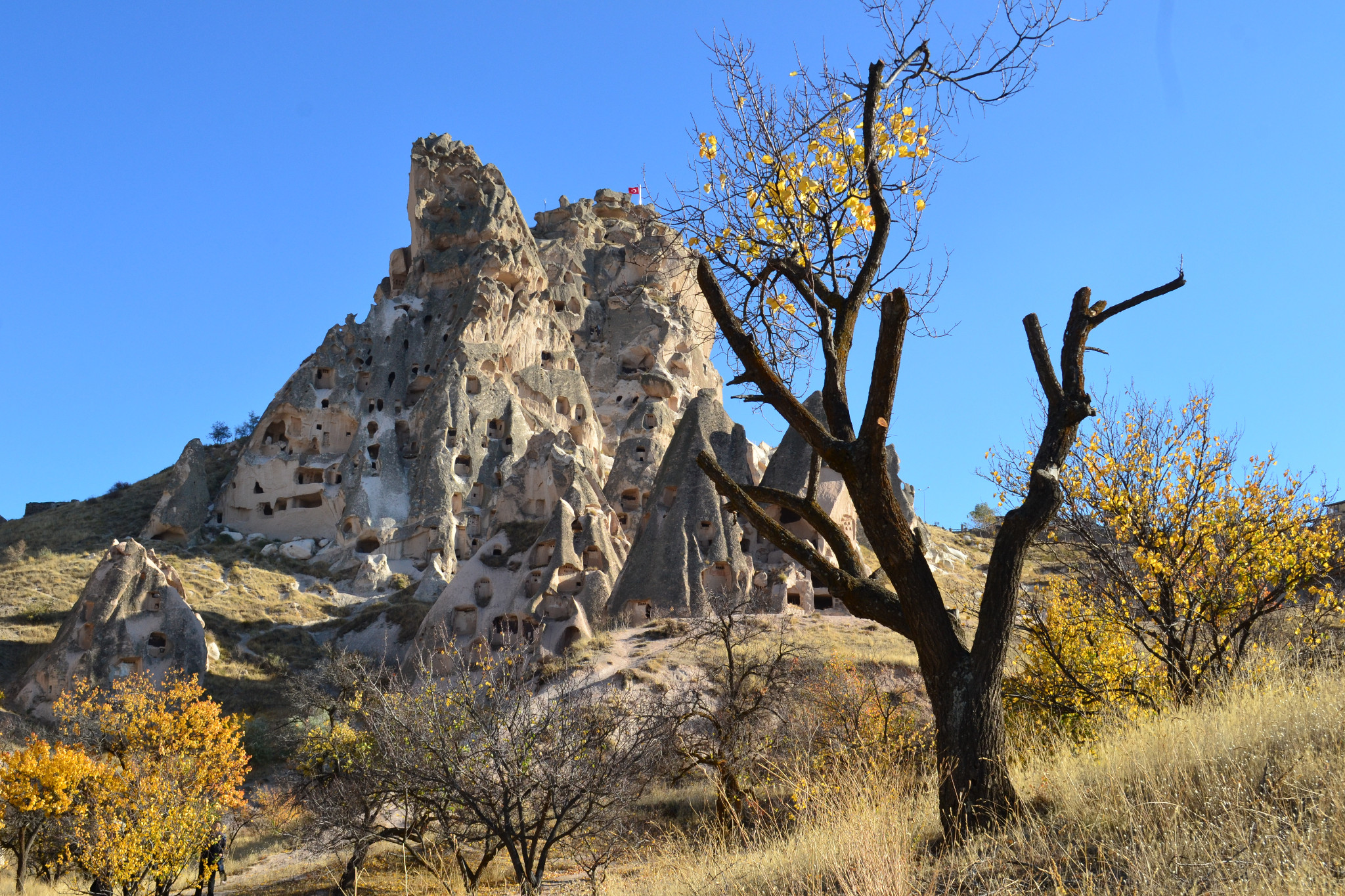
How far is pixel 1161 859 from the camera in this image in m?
3.91

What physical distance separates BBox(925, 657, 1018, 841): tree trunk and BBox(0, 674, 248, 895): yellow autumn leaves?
45.4 ft

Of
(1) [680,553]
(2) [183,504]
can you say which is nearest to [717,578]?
(1) [680,553]

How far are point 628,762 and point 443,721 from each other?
9.38 feet

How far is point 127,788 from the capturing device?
16.2 metres

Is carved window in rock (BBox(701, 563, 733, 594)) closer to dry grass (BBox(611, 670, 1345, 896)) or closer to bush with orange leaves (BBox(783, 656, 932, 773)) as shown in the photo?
bush with orange leaves (BBox(783, 656, 932, 773))

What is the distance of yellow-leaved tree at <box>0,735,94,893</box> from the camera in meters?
16.4

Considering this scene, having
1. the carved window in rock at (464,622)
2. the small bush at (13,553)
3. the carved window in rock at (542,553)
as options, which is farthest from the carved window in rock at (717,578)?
the small bush at (13,553)

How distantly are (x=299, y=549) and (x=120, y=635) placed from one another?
15643mm

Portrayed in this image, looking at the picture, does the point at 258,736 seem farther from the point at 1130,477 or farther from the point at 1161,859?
the point at 1161,859

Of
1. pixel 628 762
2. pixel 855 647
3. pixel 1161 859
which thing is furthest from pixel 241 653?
pixel 1161 859

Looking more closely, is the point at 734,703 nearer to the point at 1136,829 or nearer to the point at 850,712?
the point at 850,712

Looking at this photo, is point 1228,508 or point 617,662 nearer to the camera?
point 1228,508

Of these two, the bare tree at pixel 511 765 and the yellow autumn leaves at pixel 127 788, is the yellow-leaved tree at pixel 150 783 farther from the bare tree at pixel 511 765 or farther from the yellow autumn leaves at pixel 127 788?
the bare tree at pixel 511 765

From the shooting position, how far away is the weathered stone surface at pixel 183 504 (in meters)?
44.8
